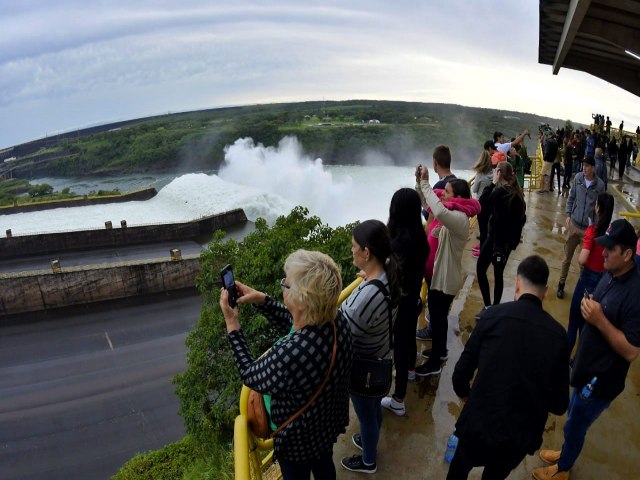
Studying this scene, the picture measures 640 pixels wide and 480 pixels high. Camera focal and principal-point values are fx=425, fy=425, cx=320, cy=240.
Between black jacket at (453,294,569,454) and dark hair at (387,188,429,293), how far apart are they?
3.41 ft

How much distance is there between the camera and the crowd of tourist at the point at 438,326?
176cm

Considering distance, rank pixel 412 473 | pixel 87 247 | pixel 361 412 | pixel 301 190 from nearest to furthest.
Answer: pixel 361 412
pixel 412 473
pixel 87 247
pixel 301 190

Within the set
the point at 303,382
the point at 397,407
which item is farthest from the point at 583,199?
the point at 303,382

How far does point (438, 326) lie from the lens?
360cm

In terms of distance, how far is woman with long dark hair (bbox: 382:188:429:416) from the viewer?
282 centimetres

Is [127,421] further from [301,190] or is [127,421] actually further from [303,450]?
[301,190]

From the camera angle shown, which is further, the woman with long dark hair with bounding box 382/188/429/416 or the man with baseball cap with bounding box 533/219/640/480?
the woman with long dark hair with bounding box 382/188/429/416

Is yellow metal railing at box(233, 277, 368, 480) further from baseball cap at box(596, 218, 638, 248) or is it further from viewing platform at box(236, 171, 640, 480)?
baseball cap at box(596, 218, 638, 248)

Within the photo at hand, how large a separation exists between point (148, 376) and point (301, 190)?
30.2 metres

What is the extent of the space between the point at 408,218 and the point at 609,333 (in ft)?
4.22

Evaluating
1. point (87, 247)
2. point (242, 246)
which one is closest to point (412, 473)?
point (242, 246)

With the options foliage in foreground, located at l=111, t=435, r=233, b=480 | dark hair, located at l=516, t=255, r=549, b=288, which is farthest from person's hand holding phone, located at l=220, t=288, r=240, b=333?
foliage in foreground, located at l=111, t=435, r=233, b=480

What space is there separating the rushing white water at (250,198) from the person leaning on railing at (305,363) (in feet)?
98.3

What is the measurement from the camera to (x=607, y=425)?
330cm
